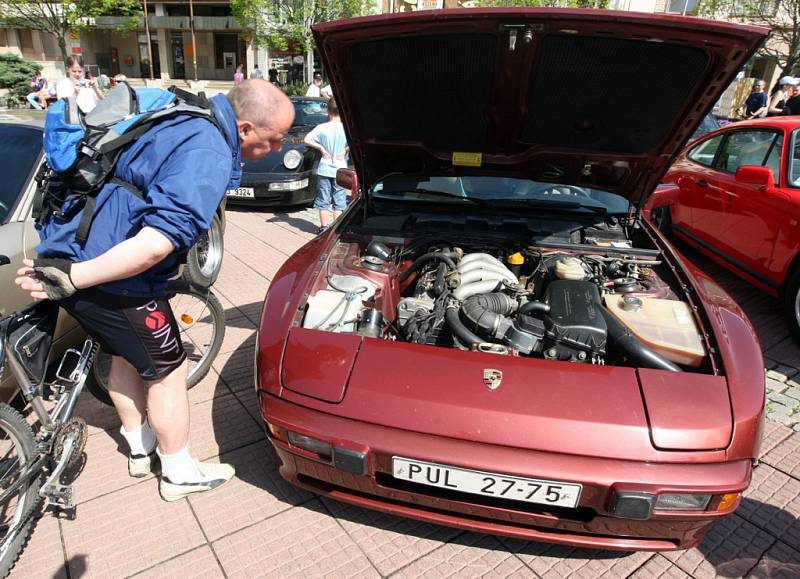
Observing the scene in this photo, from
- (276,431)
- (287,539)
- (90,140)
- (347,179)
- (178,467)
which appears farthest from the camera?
(347,179)

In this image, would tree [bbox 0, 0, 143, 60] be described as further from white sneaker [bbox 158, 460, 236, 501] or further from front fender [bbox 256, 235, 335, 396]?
white sneaker [bbox 158, 460, 236, 501]

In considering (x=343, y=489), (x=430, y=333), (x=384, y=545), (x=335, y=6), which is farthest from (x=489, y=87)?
(x=335, y=6)

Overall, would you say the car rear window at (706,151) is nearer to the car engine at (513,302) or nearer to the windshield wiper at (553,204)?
the windshield wiper at (553,204)

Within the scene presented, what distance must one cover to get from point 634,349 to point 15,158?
11.7 ft

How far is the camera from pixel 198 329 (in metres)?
3.24

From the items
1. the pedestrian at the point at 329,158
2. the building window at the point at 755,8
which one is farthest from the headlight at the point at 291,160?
the building window at the point at 755,8

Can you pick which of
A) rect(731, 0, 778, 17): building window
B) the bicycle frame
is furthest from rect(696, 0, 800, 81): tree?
the bicycle frame

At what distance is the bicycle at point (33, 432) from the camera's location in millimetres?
2016

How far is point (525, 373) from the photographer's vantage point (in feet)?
6.19

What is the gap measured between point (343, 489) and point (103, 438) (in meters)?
1.55

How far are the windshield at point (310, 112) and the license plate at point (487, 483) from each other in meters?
7.60

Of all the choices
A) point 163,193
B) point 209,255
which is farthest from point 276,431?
point 209,255

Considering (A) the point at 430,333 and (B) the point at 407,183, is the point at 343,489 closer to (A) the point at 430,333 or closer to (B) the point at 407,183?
(A) the point at 430,333

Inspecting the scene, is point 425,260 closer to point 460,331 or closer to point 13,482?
point 460,331
